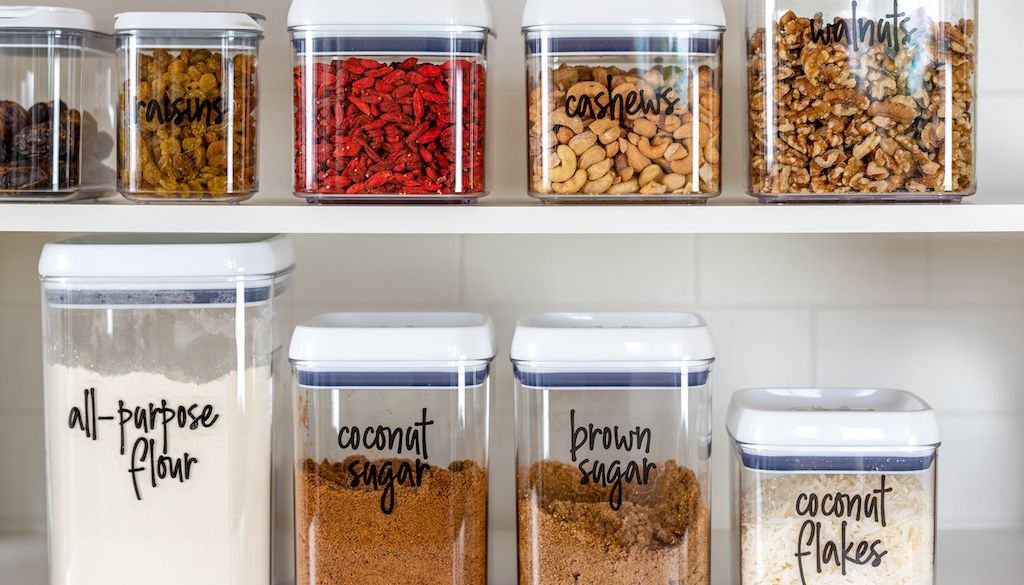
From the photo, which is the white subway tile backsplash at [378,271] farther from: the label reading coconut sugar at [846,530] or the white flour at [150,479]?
the label reading coconut sugar at [846,530]

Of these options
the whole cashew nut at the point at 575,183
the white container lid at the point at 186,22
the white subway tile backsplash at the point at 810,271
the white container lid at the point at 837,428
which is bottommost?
the white container lid at the point at 837,428

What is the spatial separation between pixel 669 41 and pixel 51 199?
57 cm

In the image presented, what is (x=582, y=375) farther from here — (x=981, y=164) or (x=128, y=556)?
(x=981, y=164)

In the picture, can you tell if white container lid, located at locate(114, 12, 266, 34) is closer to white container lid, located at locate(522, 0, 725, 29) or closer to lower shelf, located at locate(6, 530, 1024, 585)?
white container lid, located at locate(522, 0, 725, 29)

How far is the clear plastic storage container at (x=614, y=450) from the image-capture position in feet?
3.03

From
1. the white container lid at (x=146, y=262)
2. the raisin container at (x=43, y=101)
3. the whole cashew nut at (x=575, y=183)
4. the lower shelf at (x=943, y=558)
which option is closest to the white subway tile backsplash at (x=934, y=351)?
the lower shelf at (x=943, y=558)

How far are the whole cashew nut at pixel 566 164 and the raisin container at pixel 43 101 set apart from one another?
0.44 meters

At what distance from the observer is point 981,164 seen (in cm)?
119

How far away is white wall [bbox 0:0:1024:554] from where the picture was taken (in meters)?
1.21

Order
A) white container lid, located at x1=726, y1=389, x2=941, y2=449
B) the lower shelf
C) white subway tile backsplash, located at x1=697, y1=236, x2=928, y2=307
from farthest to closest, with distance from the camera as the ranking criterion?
white subway tile backsplash, located at x1=697, y1=236, x2=928, y2=307, the lower shelf, white container lid, located at x1=726, y1=389, x2=941, y2=449

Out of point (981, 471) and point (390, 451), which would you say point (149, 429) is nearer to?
point (390, 451)

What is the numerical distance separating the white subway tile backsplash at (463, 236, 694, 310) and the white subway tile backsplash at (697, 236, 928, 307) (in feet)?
0.12

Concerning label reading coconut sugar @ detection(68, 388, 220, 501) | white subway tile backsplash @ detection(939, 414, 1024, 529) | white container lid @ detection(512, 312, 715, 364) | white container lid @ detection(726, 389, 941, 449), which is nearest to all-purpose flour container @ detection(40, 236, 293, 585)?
label reading coconut sugar @ detection(68, 388, 220, 501)

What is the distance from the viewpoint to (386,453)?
932 mm
